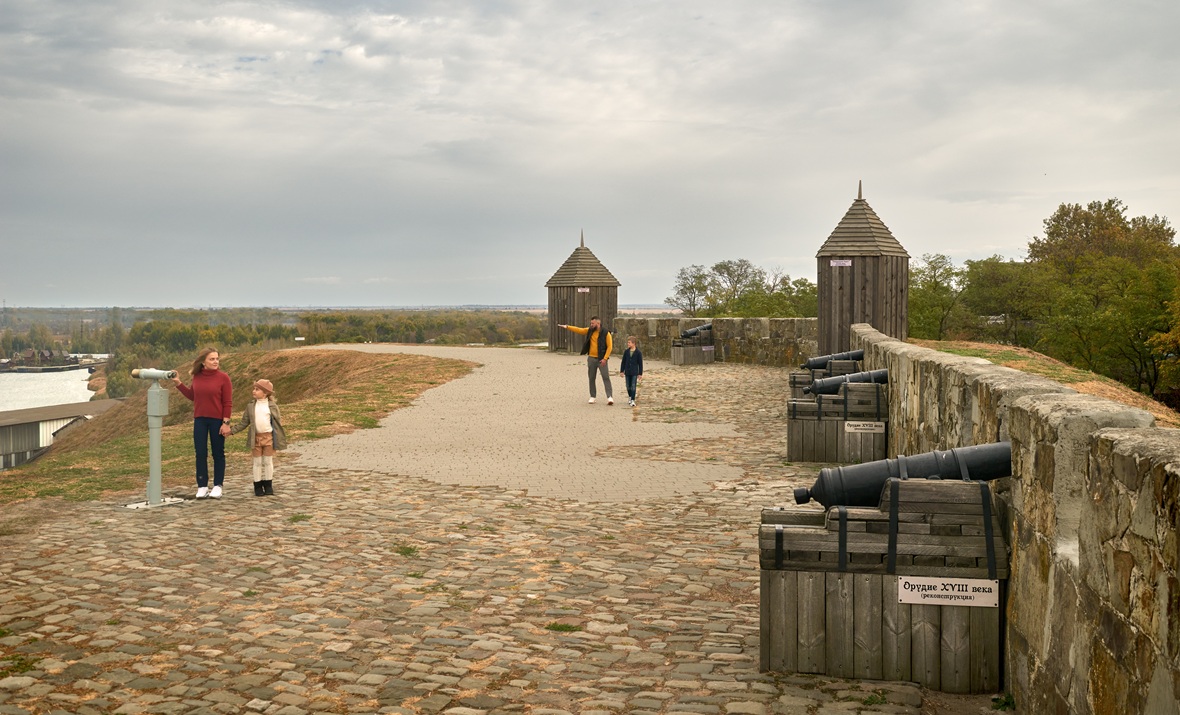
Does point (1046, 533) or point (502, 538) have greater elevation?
point (1046, 533)

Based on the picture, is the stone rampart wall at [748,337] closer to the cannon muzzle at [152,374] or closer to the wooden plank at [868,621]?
the cannon muzzle at [152,374]

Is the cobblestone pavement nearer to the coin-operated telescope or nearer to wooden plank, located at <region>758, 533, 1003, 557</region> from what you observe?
the coin-operated telescope

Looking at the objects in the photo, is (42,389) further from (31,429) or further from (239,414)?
(239,414)

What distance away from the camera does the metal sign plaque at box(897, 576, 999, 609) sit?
Answer: 203 inches

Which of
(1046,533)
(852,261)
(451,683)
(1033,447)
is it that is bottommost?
(451,683)

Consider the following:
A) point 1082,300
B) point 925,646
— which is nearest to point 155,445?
point 925,646

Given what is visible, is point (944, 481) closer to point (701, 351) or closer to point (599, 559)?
point (599, 559)

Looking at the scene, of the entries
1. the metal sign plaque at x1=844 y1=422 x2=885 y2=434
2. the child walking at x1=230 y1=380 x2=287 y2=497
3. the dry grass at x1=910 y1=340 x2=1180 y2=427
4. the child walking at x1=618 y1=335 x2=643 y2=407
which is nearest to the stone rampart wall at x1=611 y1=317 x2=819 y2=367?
the dry grass at x1=910 y1=340 x2=1180 y2=427

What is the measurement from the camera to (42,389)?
76438mm

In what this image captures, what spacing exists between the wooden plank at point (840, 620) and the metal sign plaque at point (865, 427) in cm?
744

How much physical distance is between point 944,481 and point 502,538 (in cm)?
454

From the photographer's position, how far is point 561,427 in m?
16.9

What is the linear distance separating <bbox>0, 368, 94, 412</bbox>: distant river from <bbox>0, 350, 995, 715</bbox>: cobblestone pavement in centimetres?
5107

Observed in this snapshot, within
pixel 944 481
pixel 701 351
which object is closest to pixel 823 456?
pixel 944 481
